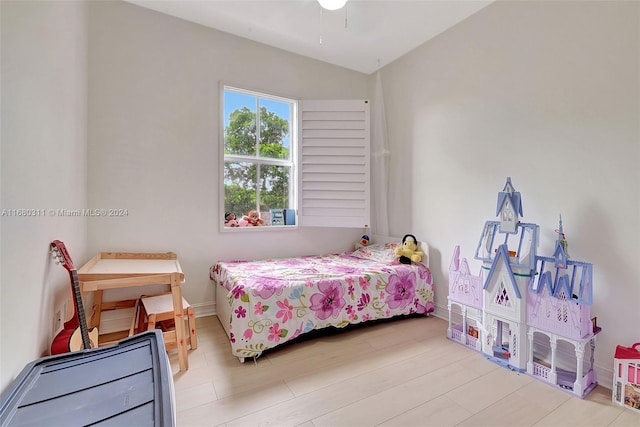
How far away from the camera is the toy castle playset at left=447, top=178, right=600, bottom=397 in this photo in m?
1.47

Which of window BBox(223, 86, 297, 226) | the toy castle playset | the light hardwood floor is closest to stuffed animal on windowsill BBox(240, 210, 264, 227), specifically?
window BBox(223, 86, 297, 226)

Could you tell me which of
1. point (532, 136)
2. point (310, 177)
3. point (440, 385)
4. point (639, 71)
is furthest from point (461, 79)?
point (440, 385)

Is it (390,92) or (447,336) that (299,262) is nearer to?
(447,336)

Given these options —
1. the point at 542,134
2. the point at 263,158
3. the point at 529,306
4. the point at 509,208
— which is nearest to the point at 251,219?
the point at 263,158

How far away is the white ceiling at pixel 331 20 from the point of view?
2.13 m

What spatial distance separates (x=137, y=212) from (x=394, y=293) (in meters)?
2.18

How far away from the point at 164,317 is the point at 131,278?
1.24ft

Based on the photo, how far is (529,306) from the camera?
1.63 meters

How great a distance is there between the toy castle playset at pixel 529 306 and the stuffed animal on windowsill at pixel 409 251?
0.49m

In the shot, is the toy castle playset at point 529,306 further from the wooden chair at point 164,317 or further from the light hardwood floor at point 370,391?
the wooden chair at point 164,317

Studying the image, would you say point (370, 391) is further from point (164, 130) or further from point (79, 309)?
point (164, 130)

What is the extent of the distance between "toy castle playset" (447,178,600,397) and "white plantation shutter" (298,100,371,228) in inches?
48.1

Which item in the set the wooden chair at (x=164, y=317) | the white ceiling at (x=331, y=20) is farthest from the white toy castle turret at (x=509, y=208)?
the wooden chair at (x=164, y=317)

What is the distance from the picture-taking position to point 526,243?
6.07 ft
